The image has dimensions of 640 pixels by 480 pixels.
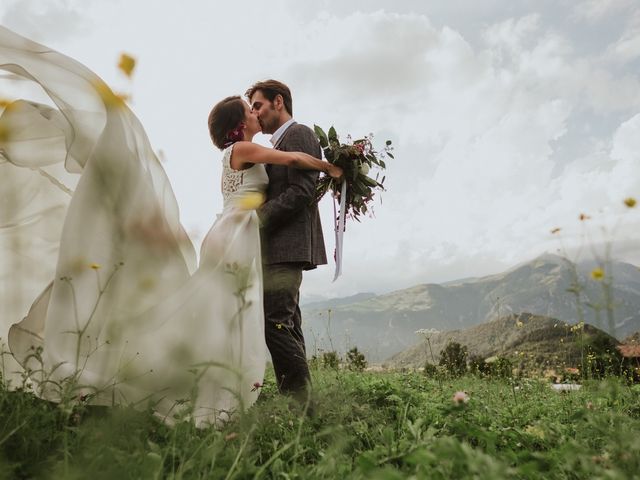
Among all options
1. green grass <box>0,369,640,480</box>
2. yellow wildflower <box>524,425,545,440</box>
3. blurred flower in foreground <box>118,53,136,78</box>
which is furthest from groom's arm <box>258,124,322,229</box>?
yellow wildflower <box>524,425,545,440</box>

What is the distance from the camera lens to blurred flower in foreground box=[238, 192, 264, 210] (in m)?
3.83

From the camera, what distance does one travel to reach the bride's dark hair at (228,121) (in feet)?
13.3

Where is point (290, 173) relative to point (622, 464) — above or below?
above

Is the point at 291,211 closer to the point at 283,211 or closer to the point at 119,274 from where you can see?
the point at 283,211

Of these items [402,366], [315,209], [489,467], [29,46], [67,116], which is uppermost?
[29,46]

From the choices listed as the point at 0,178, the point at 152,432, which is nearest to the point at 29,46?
the point at 0,178

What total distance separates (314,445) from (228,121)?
2553mm

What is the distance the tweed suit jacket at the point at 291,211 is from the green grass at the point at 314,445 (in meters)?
1.10

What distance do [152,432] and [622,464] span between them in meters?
2.28

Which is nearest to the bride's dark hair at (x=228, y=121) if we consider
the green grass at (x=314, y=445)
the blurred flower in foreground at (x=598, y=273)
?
the green grass at (x=314, y=445)

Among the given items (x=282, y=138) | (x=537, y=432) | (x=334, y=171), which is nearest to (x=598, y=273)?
(x=537, y=432)

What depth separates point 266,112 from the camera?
4285 mm

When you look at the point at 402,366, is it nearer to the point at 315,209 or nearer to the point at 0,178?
the point at 315,209

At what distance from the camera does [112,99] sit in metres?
3.22
